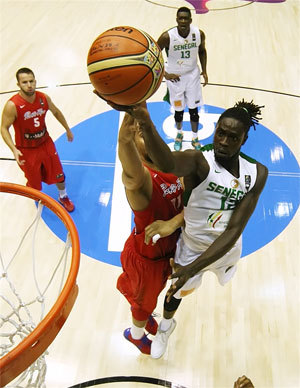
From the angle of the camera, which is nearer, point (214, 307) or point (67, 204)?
point (214, 307)

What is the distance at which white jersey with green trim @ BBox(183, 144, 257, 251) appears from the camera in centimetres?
196

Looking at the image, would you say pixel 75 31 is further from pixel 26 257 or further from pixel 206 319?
pixel 206 319

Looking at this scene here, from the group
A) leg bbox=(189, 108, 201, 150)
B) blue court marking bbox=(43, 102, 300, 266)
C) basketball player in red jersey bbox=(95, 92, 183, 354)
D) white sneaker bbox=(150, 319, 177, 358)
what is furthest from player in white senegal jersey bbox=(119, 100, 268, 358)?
leg bbox=(189, 108, 201, 150)

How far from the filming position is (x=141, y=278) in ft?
8.15

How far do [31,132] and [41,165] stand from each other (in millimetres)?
339

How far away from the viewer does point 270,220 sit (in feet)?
13.4

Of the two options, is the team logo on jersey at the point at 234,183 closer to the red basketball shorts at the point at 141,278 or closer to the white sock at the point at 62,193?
the red basketball shorts at the point at 141,278

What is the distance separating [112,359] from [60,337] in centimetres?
44

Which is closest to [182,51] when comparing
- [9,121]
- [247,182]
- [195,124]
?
[195,124]

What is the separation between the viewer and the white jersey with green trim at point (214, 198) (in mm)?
1956

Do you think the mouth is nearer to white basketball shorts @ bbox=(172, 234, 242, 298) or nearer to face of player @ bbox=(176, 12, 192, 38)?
white basketball shorts @ bbox=(172, 234, 242, 298)

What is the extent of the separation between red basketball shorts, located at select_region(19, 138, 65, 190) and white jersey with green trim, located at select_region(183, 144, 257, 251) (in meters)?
2.13

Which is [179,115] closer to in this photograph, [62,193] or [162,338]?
[62,193]

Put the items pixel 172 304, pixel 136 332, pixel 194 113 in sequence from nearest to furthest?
pixel 172 304, pixel 136 332, pixel 194 113
